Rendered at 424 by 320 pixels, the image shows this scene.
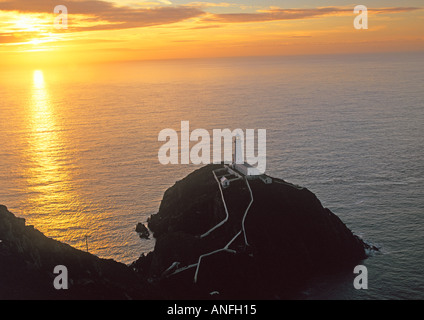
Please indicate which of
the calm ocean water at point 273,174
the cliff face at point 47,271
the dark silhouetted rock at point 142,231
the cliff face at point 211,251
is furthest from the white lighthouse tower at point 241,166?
the cliff face at point 47,271

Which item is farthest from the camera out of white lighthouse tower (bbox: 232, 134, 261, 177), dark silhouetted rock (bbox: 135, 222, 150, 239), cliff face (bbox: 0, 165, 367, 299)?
dark silhouetted rock (bbox: 135, 222, 150, 239)

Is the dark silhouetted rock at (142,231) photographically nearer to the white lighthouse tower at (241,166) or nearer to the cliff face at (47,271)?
the cliff face at (47,271)

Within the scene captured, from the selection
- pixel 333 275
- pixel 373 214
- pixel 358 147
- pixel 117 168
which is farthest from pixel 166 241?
pixel 358 147

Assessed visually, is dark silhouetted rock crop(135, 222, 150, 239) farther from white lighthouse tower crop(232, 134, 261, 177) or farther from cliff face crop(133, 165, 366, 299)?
white lighthouse tower crop(232, 134, 261, 177)

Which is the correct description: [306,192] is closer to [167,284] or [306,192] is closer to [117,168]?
[167,284]

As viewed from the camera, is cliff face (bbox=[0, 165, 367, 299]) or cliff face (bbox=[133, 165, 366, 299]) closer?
cliff face (bbox=[0, 165, 367, 299])

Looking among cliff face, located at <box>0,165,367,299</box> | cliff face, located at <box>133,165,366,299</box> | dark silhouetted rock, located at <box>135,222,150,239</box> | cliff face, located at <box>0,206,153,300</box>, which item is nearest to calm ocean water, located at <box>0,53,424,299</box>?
dark silhouetted rock, located at <box>135,222,150,239</box>

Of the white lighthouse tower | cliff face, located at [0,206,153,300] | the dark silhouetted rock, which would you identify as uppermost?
the white lighthouse tower
